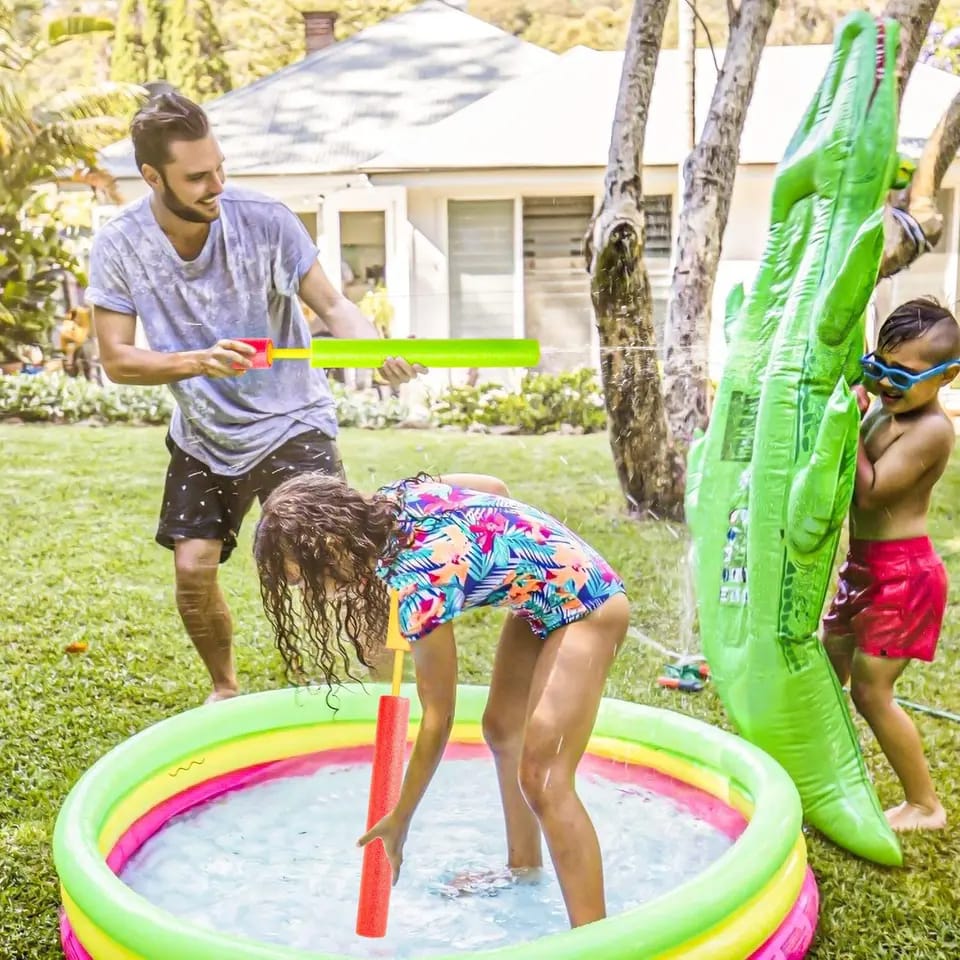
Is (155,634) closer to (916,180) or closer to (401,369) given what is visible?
(401,369)

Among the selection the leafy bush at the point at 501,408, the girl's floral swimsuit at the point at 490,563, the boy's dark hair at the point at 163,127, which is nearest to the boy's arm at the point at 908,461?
the leafy bush at the point at 501,408

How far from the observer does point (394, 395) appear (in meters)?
2.81

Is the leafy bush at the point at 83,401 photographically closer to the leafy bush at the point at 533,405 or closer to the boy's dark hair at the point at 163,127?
the boy's dark hair at the point at 163,127

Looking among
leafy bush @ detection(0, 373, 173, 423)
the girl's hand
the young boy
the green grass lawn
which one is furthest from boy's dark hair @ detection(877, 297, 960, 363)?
leafy bush @ detection(0, 373, 173, 423)

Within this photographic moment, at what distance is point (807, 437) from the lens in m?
2.47

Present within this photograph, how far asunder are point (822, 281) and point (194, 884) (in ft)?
6.15

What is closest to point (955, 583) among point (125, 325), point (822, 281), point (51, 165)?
point (822, 281)

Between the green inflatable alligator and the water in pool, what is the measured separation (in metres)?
0.31

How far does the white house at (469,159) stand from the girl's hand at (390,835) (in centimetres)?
130

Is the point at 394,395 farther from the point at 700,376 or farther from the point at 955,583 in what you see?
the point at 955,583

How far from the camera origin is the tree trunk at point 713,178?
10.1ft

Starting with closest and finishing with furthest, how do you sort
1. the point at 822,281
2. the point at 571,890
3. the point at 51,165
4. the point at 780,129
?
the point at 571,890, the point at 822,281, the point at 780,129, the point at 51,165

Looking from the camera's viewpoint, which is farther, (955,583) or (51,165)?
(955,583)

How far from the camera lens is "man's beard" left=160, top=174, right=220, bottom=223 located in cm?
263
